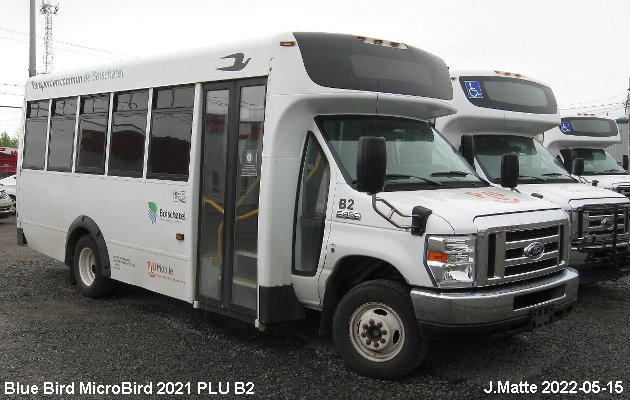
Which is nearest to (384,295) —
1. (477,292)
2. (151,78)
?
(477,292)

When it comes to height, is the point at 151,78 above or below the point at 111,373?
above

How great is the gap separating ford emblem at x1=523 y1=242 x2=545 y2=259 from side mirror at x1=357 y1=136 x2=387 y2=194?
50.0 inches

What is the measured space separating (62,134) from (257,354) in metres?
4.64

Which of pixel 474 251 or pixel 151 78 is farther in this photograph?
pixel 151 78

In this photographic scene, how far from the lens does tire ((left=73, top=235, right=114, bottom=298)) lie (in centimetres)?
811

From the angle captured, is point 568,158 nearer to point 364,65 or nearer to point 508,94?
point 508,94

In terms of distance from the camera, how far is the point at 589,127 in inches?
521

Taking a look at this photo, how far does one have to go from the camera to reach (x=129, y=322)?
704 centimetres

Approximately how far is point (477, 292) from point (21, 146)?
758cm

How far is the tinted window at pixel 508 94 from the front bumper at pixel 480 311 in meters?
4.73

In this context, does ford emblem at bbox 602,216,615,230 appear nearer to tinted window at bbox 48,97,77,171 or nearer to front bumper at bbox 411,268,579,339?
front bumper at bbox 411,268,579,339

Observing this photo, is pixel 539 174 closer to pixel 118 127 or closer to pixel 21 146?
pixel 118 127

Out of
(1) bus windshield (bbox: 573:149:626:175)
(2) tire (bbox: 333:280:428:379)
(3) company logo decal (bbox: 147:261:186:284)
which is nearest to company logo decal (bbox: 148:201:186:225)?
(3) company logo decal (bbox: 147:261:186:284)

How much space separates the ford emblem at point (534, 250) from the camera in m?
5.11
